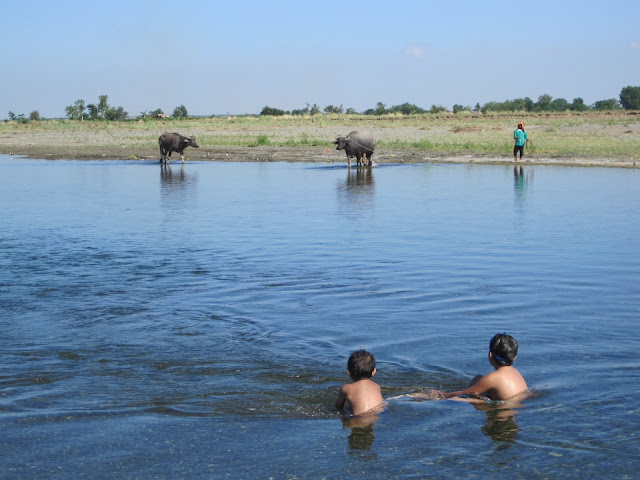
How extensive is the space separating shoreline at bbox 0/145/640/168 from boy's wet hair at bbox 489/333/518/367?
24551mm

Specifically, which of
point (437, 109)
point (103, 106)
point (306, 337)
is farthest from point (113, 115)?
point (306, 337)

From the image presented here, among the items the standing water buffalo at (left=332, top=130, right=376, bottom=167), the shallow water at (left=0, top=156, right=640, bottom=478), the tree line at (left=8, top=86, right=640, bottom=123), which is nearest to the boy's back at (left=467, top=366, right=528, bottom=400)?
the shallow water at (left=0, top=156, right=640, bottom=478)

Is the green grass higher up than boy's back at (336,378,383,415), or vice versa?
the green grass

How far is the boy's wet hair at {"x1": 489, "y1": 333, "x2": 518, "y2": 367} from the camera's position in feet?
22.2

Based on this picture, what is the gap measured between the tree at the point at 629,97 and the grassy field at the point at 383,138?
34.5 meters

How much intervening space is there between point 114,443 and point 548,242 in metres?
9.61

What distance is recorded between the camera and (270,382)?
24.5 feet

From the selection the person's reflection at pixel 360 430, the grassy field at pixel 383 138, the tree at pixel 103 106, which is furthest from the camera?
the tree at pixel 103 106

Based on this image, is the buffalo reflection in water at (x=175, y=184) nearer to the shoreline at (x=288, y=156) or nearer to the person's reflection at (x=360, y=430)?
the shoreline at (x=288, y=156)

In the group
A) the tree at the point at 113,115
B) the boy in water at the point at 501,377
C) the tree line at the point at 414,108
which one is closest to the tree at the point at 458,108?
the tree line at the point at 414,108

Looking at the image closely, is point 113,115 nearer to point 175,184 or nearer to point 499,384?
point 175,184

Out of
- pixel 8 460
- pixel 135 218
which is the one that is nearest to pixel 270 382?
pixel 8 460

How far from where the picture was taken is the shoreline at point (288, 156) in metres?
31.8

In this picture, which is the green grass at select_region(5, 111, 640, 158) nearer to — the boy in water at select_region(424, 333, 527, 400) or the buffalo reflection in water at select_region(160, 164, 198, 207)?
the buffalo reflection in water at select_region(160, 164, 198, 207)
